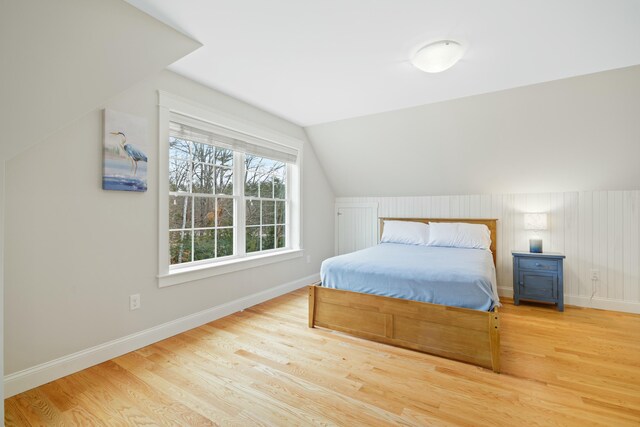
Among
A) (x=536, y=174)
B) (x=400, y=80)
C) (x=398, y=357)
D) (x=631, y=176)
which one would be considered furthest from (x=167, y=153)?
(x=631, y=176)

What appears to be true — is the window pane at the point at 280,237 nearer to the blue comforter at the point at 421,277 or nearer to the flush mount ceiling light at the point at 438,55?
the blue comforter at the point at 421,277

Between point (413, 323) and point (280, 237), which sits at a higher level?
point (280, 237)

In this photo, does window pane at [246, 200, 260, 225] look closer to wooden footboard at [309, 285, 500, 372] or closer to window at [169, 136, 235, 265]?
window at [169, 136, 235, 265]

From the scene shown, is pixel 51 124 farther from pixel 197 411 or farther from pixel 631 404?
pixel 631 404

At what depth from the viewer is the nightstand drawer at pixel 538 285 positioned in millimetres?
3229

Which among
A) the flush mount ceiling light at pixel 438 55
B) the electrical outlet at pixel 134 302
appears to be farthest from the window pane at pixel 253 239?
the flush mount ceiling light at pixel 438 55

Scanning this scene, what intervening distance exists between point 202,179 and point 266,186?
91 cm

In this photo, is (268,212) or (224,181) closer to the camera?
(224,181)

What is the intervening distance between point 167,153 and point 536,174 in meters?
4.04

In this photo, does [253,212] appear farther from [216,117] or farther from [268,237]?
[216,117]

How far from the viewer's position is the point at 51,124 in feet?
5.34

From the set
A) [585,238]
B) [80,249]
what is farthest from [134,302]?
[585,238]

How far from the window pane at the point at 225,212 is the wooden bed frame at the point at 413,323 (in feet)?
3.94

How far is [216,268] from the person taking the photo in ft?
→ 9.45
